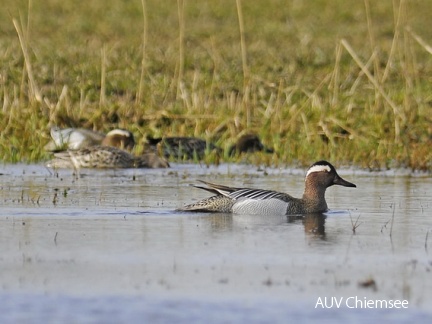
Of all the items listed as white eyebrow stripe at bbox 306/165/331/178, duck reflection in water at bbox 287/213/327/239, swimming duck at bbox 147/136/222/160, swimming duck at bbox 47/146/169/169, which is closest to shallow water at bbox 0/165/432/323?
duck reflection in water at bbox 287/213/327/239

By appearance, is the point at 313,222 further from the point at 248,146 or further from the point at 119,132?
the point at 119,132

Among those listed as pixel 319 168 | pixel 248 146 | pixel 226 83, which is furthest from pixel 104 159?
pixel 226 83

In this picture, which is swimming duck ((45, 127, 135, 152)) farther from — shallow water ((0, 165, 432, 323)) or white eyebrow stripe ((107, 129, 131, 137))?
Result: shallow water ((0, 165, 432, 323))

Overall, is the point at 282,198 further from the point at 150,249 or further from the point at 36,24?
the point at 36,24

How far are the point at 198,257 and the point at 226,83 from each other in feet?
37.8

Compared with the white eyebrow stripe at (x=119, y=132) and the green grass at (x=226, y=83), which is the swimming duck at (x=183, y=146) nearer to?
the white eyebrow stripe at (x=119, y=132)

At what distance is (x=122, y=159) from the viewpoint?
1456cm

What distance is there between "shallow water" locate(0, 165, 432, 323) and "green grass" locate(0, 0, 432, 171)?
3.44 m

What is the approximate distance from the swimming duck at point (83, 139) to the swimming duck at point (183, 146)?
1.05 ft

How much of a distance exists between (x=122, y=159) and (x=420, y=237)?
6311mm

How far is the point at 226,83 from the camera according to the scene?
63.2ft

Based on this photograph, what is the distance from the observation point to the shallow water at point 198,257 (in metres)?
6.51

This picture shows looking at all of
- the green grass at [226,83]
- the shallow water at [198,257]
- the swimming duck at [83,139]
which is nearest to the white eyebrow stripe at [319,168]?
the shallow water at [198,257]

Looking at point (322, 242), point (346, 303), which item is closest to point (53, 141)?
point (322, 242)
